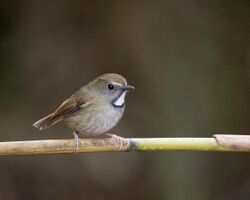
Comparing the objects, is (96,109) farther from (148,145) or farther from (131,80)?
(131,80)

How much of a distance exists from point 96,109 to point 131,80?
2296 millimetres

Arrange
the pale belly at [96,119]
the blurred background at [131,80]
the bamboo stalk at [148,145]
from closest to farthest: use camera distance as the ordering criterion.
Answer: the bamboo stalk at [148,145], the pale belly at [96,119], the blurred background at [131,80]

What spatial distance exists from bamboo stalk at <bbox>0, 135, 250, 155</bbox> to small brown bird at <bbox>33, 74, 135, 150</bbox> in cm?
59

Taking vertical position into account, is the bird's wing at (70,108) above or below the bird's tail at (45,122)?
above

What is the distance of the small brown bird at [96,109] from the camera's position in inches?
156

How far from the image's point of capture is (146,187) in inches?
245

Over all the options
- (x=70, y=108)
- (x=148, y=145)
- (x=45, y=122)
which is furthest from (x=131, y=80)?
(x=148, y=145)

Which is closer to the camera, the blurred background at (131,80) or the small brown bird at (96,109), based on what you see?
the small brown bird at (96,109)

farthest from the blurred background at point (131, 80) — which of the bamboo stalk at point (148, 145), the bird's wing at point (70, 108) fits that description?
the bamboo stalk at point (148, 145)

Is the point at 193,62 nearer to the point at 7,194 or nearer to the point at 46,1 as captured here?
the point at 46,1

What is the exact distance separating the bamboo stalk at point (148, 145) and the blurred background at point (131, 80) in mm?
2821

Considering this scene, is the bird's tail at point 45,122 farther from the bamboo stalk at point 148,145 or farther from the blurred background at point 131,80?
the blurred background at point 131,80

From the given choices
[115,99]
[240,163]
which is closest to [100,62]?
[240,163]

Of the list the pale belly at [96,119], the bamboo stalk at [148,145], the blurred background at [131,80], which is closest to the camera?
the bamboo stalk at [148,145]
